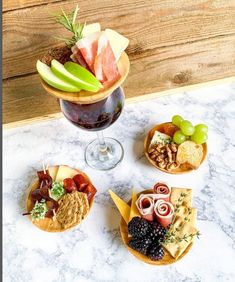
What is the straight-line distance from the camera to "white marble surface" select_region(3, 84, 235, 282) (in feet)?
3.15

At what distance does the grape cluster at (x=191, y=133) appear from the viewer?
3.47 feet

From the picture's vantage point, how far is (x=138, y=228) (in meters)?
0.91

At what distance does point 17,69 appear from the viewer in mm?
1077

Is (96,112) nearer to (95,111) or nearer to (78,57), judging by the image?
(95,111)

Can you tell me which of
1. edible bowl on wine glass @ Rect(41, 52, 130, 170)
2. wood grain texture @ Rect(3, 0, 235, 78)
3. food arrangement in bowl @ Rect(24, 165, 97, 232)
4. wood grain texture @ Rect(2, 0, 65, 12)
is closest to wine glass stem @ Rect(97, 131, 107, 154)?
edible bowl on wine glass @ Rect(41, 52, 130, 170)

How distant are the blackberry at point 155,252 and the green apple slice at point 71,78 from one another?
1.10 feet

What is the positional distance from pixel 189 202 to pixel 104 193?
20cm

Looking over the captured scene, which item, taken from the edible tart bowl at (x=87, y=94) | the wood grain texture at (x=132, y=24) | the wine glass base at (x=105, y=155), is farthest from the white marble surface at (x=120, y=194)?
the edible tart bowl at (x=87, y=94)

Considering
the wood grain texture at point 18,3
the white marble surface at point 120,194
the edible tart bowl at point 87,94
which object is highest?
the wood grain texture at point 18,3

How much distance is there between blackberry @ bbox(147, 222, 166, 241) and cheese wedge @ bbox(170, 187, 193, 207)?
0.25ft

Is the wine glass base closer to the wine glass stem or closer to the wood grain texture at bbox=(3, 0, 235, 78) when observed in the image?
the wine glass stem

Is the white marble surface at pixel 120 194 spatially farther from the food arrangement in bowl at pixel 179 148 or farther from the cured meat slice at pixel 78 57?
the cured meat slice at pixel 78 57

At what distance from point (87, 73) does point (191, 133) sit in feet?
1.11

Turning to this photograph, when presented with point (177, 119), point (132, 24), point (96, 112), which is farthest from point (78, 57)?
point (177, 119)
